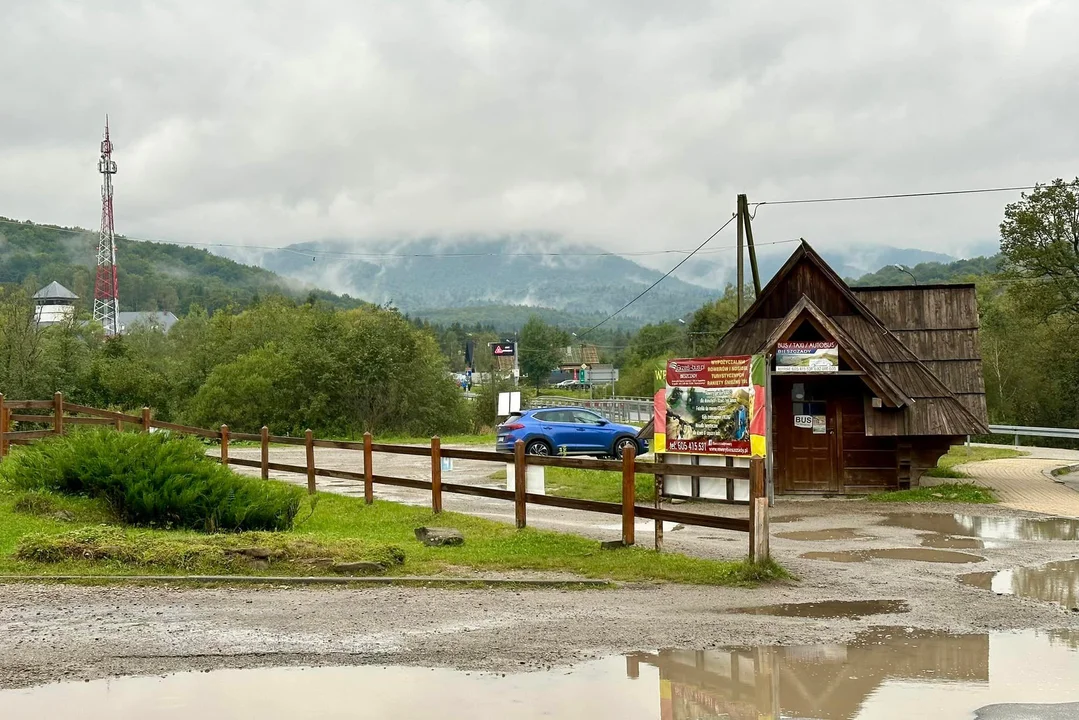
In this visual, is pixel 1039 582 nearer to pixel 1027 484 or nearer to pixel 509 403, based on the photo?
pixel 1027 484

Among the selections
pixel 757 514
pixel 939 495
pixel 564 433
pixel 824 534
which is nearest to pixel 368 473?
pixel 824 534

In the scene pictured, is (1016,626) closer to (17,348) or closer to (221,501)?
(221,501)

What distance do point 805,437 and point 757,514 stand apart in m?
11.5

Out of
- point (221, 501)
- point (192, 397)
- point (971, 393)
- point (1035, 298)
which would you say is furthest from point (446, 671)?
point (192, 397)

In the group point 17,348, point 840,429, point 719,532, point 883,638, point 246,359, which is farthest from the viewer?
point 246,359

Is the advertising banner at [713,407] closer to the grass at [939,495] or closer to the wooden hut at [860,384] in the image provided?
the wooden hut at [860,384]

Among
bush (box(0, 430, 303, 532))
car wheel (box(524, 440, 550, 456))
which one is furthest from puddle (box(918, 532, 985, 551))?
car wheel (box(524, 440, 550, 456))

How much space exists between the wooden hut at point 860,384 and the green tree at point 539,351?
11389 cm

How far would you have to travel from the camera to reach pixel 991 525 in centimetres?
1747

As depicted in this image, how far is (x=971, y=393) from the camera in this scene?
23.4 m

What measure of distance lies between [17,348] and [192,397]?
8.94m

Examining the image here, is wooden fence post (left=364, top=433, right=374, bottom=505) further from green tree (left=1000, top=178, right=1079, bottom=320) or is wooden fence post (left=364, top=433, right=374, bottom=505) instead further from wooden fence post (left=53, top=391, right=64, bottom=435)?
green tree (left=1000, top=178, right=1079, bottom=320)

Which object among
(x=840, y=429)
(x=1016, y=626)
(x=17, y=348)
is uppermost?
(x=17, y=348)

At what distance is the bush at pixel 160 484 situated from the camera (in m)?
14.1
